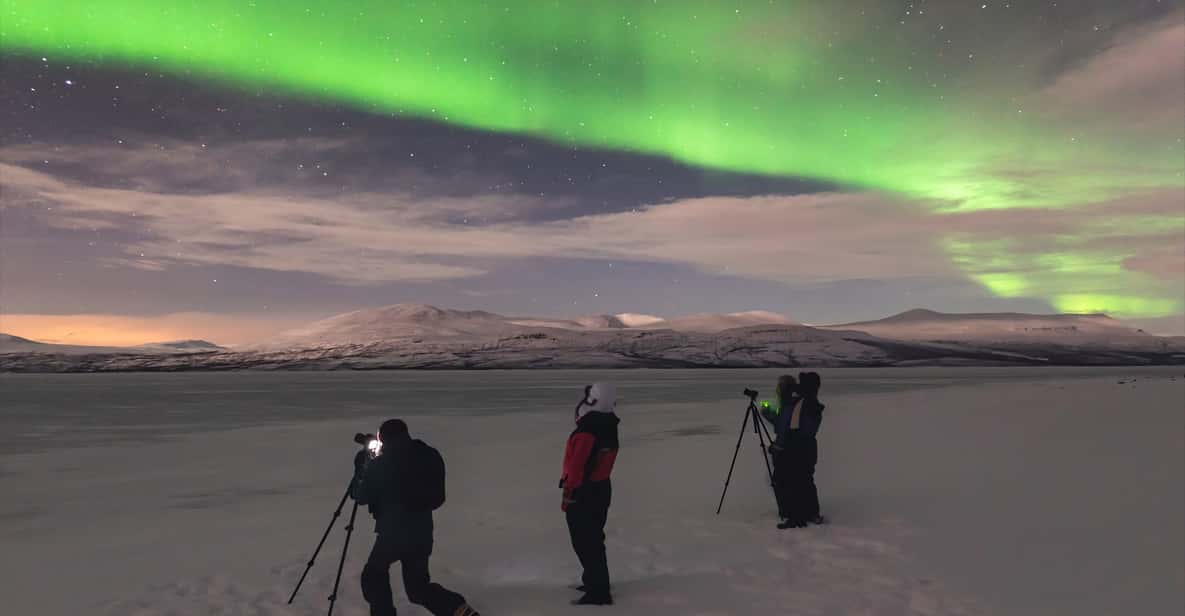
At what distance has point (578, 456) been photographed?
6.96 m

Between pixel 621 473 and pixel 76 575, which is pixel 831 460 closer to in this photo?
pixel 621 473

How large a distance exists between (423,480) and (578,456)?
1.50 m

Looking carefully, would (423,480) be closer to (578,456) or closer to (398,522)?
(398,522)

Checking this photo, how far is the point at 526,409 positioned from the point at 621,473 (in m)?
21.8

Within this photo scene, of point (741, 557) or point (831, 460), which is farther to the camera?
point (831, 460)

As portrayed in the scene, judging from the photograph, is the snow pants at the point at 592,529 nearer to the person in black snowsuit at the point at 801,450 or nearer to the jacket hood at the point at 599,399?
the jacket hood at the point at 599,399

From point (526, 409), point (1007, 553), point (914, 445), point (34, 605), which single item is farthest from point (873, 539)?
point (526, 409)

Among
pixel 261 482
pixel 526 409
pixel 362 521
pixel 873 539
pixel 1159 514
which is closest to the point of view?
pixel 873 539

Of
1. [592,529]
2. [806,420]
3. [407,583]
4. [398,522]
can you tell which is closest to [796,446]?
[806,420]

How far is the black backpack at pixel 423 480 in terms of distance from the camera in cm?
603

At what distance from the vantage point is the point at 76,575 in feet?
28.4

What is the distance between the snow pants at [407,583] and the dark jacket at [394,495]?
0.10m

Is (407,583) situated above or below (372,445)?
below

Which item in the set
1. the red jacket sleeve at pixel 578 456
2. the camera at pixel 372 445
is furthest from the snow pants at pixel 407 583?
the red jacket sleeve at pixel 578 456
